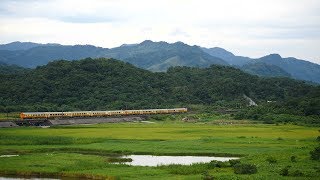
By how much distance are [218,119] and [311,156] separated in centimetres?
5637

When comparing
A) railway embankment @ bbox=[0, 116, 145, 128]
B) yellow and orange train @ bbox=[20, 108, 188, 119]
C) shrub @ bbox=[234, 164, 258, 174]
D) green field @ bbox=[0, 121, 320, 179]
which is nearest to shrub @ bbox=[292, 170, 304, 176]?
green field @ bbox=[0, 121, 320, 179]

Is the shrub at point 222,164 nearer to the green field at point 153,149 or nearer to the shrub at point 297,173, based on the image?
the green field at point 153,149

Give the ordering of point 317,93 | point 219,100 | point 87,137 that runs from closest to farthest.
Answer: point 87,137 → point 317,93 → point 219,100

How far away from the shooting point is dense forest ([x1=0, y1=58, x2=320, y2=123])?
10794 cm

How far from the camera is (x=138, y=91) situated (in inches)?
5221

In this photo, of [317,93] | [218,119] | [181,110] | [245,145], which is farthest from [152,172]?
[317,93]

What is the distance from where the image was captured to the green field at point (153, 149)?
1610 inches

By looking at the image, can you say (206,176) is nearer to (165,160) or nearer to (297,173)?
(297,173)

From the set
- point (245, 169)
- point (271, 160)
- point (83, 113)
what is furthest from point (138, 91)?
point (245, 169)

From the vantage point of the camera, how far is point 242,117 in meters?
103

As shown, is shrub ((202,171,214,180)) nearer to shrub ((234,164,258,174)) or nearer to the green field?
the green field

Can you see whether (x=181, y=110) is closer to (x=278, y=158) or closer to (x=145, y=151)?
(x=145, y=151)

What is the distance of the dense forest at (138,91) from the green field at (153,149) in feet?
90.8

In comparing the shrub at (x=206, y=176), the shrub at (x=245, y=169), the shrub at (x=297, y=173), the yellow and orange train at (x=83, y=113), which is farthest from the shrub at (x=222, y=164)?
the yellow and orange train at (x=83, y=113)
